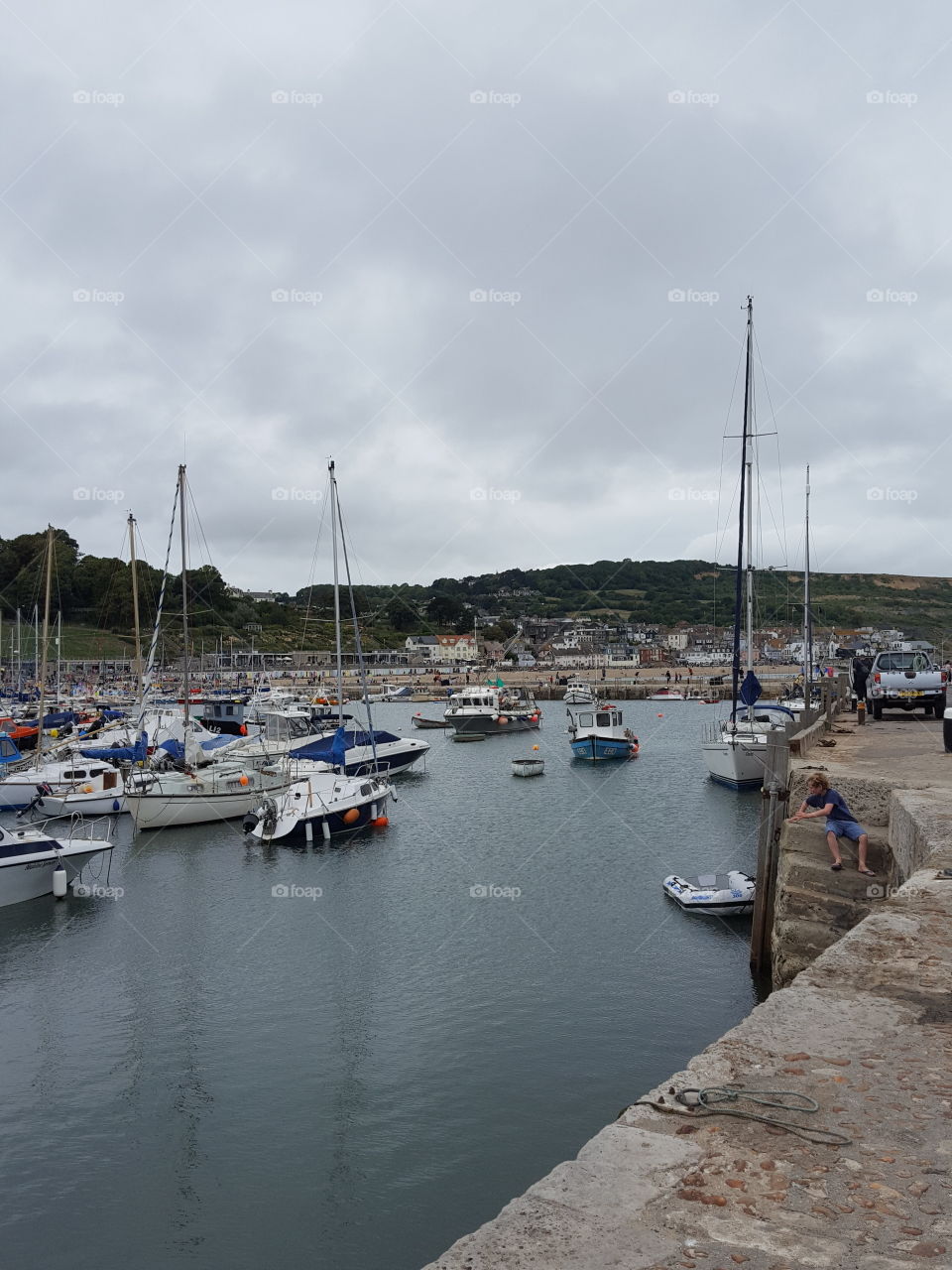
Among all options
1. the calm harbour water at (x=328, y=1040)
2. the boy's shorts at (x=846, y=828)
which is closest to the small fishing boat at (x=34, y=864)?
the calm harbour water at (x=328, y=1040)

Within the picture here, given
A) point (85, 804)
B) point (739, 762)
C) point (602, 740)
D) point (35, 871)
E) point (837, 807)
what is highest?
point (837, 807)

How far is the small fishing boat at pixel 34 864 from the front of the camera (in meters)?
Answer: 22.1

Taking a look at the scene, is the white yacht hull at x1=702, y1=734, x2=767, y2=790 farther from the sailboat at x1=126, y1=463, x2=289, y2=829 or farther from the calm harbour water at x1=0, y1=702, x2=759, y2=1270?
the sailboat at x1=126, y1=463, x2=289, y2=829

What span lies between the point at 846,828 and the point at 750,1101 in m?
9.75

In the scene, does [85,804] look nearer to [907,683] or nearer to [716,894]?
[716,894]

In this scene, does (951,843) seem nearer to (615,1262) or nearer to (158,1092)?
(615,1262)

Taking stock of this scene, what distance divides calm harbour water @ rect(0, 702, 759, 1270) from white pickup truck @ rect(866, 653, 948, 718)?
277 inches

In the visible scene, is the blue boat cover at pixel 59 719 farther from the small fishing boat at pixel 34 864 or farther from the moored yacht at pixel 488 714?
the small fishing boat at pixel 34 864

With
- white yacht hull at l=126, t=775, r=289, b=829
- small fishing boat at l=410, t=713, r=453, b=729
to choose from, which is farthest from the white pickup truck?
small fishing boat at l=410, t=713, r=453, b=729

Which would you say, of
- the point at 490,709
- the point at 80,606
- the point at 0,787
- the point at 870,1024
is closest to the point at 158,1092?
the point at 870,1024

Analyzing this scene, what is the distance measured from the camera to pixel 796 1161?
460 centimetres

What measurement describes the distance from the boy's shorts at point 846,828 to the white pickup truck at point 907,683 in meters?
16.1

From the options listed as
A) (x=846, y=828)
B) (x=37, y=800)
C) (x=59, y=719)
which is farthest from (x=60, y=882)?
(x=59, y=719)

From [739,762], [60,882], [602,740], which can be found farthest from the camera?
[602,740]
